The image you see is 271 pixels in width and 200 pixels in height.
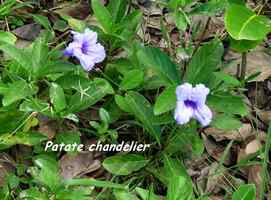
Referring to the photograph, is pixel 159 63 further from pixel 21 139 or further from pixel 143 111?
pixel 21 139

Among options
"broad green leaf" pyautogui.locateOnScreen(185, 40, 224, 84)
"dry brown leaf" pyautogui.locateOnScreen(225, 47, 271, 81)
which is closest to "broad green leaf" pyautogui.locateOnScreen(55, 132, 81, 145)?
"broad green leaf" pyautogui.locateOnScreen(185, 40, 224, 84)

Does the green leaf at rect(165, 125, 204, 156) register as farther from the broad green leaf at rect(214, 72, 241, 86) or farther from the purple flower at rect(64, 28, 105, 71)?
the purple flower at rect(64, 28, 105, 71)

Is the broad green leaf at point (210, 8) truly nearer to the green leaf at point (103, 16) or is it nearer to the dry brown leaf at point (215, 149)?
the green leaf at point (103, 16)

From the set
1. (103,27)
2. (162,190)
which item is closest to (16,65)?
(103,27)

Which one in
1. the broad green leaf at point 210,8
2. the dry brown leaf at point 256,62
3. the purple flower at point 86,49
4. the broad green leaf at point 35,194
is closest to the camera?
the broad green leaf at point 35,194

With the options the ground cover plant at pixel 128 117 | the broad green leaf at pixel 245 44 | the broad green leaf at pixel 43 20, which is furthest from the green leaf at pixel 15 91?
the broad green leaf at pixel 245 44
